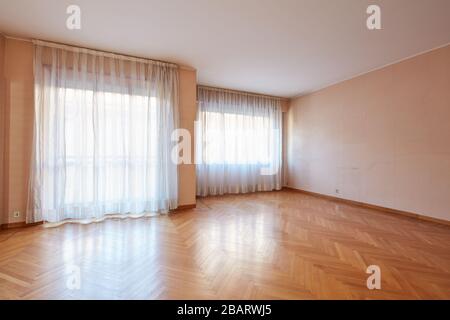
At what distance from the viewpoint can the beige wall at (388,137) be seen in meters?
3.29

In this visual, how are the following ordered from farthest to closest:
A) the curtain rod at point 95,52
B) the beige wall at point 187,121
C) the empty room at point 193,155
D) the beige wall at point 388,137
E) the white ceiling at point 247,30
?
the beige wall at point 187,121
the beige wall at point 388,137
the curtain rod at point 95,52
the white ceiling at point 247,30
the empty room at point 193,155

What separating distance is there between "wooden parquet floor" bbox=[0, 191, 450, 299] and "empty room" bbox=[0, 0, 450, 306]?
19 mm

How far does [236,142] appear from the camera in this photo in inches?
220

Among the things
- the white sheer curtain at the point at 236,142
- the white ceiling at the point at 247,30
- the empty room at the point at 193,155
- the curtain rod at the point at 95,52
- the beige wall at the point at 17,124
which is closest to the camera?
the empty room at the point at 193,155

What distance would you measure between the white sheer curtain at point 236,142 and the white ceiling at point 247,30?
1.45 meters

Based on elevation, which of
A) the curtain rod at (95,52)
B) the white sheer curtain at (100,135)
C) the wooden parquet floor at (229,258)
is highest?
the curtain rod at (95,52)

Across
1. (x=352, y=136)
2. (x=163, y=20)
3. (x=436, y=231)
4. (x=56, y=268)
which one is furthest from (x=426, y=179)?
(x=56, y=268)

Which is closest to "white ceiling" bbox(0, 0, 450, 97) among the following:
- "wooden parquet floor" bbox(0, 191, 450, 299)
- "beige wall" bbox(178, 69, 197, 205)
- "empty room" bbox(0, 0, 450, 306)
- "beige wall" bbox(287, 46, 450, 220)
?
"empty room" bbox(0, 0, 450, 306)

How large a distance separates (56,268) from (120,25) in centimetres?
286

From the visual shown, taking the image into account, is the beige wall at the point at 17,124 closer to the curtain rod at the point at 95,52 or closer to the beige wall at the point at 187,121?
the curtain rod at the point at 95,52

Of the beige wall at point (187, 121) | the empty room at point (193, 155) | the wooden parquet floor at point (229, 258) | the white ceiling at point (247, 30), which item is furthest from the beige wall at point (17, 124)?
the beige wall at point (187, 121)

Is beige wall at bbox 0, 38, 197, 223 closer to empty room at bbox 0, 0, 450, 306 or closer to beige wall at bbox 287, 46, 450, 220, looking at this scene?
empty room at bbox 0, 0, 450, 306

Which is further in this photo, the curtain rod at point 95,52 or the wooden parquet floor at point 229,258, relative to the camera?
the curtain rod at point 95,52

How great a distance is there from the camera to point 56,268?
196cm
